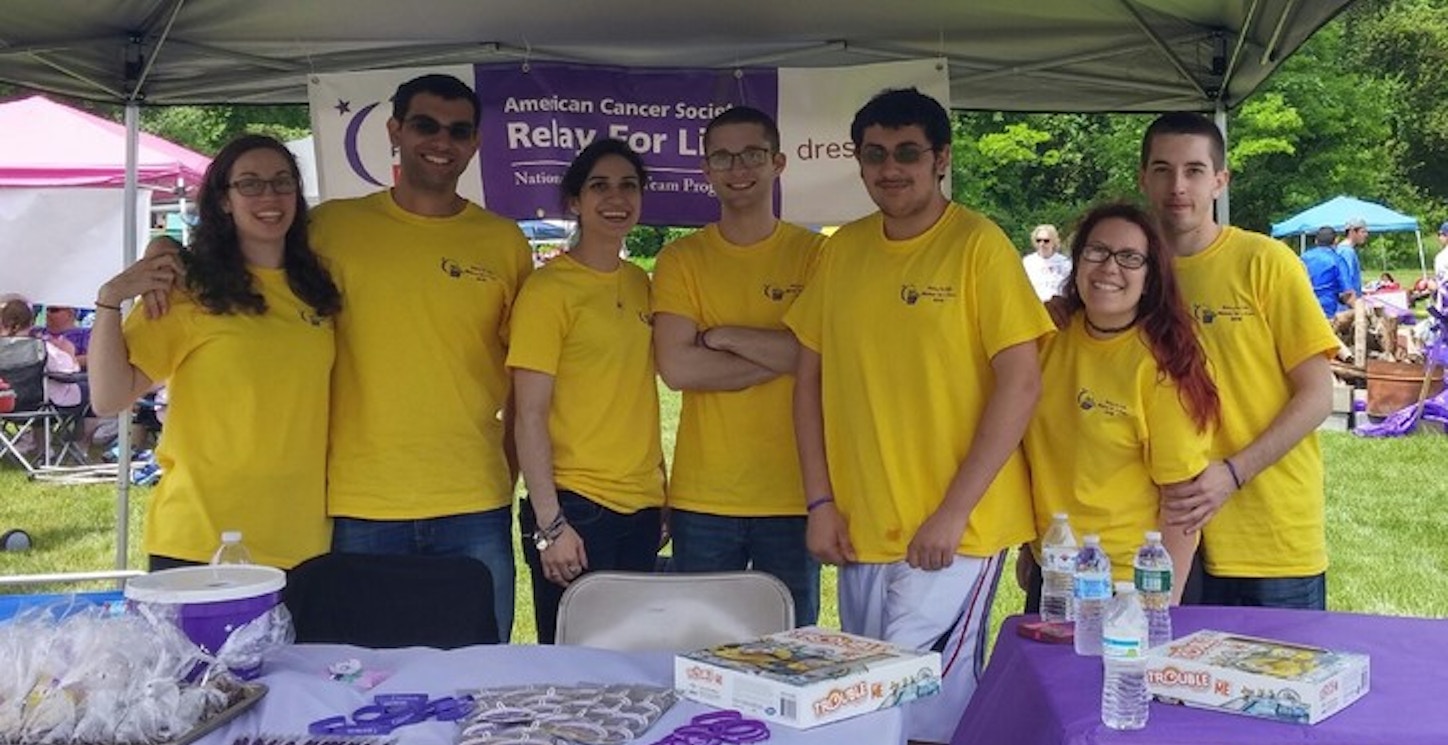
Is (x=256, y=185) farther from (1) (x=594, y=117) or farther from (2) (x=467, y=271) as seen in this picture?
(1) (x=594, y=117)

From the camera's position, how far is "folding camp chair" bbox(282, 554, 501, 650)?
2562 millimetres

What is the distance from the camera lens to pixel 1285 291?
9.01 feet

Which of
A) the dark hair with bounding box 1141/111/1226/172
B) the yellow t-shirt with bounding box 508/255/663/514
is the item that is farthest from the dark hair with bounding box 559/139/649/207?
the dark hair with bounding box 1141/111/1226/172

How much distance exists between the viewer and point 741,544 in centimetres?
308

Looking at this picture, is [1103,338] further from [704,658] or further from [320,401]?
[320,401]

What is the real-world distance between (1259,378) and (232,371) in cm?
219

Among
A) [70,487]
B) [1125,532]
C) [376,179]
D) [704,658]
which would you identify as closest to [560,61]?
[376,179]

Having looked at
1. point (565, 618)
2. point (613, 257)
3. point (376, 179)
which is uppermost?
point (376, 179)

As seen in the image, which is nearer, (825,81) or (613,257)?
(613,257)

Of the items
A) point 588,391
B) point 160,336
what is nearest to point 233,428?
point 160,336

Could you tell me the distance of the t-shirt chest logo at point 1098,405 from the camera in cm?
257

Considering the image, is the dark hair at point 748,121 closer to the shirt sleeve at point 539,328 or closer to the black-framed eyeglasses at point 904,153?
the black-framed eyeglasses at point 904,153

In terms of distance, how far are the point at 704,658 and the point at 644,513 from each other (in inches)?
47.4

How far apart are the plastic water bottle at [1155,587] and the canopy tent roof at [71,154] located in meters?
7.80
